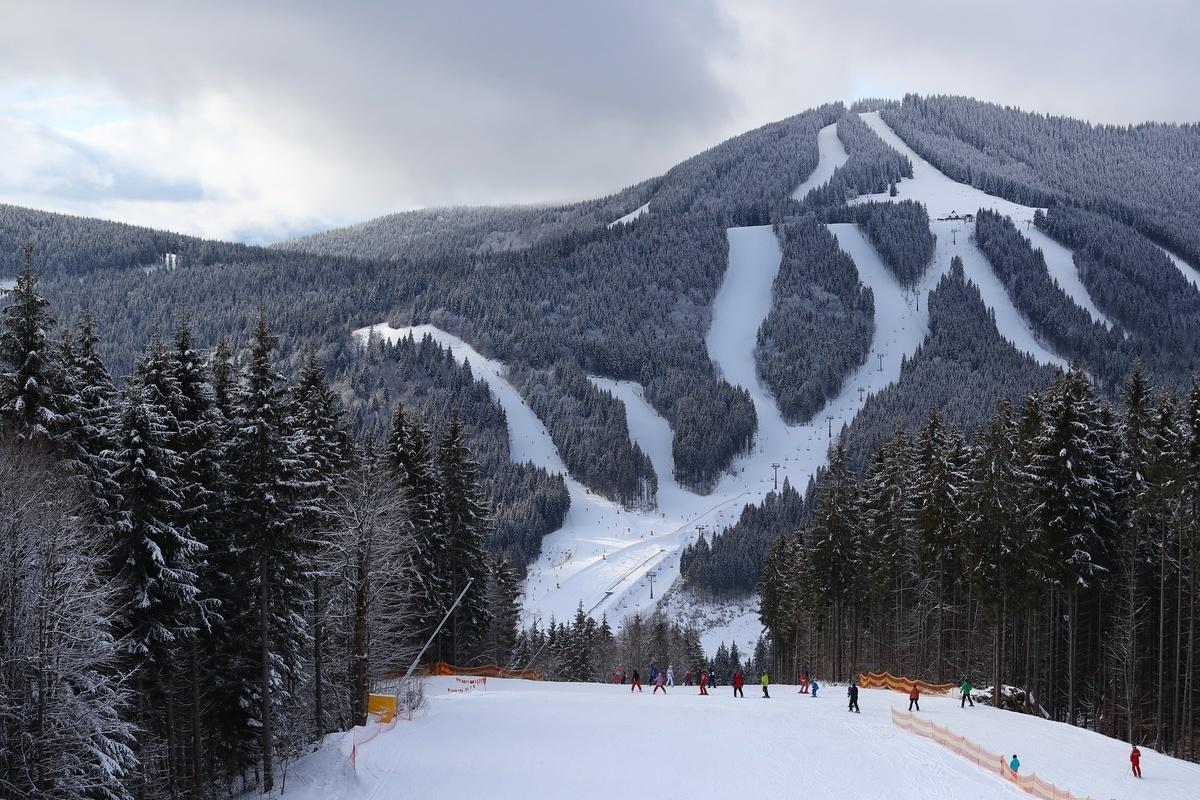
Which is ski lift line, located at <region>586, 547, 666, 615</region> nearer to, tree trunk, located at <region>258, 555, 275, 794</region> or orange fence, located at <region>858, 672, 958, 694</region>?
orange fence, located at <region>858, 672, 958, 694</region>

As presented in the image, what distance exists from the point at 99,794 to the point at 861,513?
50.9m

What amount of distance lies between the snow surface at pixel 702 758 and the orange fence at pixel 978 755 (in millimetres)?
352

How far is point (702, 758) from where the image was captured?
31.7m

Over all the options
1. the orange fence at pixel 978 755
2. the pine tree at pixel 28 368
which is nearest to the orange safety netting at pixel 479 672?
the orange fence at pixel 978 755

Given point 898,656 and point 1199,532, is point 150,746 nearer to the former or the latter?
point 1199,532

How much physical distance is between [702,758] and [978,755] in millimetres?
8227

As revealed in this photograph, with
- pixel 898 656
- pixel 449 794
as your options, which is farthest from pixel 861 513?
pixel 449 794

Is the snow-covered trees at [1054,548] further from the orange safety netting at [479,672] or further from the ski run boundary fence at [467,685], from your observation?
the ski run boundary fence at [467,685]

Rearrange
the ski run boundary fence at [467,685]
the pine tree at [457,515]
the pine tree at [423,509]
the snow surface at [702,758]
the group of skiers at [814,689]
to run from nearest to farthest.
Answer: the snow surface at [702,758] < the group of skiers at [814,689] < the ski run boundary fence at [467,685] < the pine tree at [423,509] < the pine tree at [457,515]

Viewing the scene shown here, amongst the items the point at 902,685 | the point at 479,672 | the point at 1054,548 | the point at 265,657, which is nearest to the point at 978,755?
the point at 1054,548

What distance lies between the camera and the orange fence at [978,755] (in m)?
26.5

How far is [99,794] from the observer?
77.6 ft

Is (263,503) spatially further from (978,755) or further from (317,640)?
(978,755)

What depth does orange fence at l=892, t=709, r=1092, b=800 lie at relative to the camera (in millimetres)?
26516
